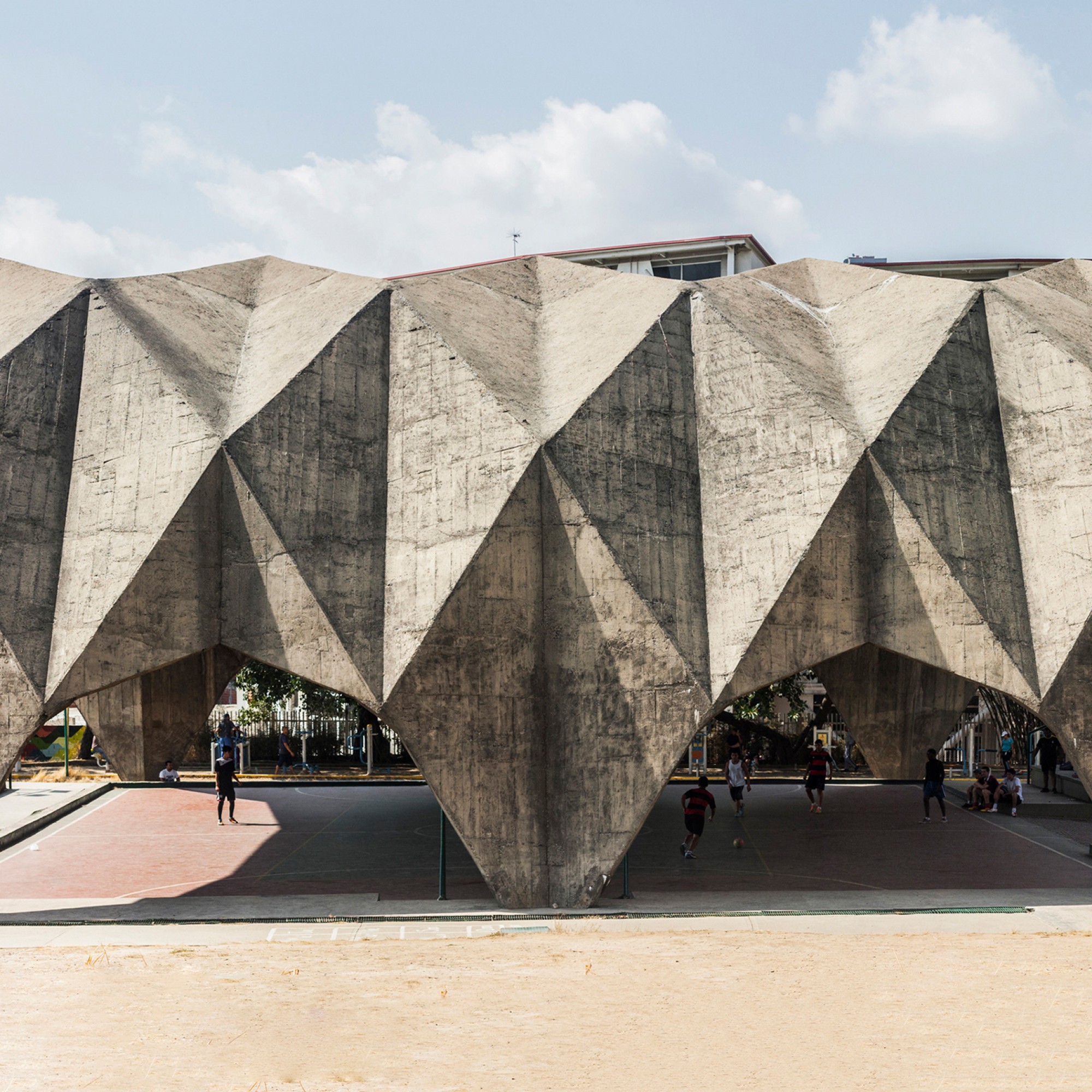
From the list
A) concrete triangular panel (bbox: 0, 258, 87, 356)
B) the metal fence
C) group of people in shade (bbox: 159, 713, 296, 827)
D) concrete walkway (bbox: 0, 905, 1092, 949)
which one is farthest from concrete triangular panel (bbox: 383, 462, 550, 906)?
the metal fence

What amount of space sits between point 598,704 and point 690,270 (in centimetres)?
3329

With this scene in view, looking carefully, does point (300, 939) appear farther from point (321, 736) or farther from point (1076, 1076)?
point (321, 736)

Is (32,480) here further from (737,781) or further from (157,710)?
(737,781)

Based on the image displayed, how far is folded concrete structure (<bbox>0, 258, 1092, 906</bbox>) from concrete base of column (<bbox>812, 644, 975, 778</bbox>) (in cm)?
1258

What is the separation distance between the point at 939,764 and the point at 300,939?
49.3 feet

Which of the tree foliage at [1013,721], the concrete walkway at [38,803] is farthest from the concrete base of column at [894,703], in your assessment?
the concrete walkway at [38,803]

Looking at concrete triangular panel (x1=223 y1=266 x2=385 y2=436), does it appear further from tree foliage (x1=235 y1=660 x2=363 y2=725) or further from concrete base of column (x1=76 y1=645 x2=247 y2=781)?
tree foliage (x1=235 y1=660 x2=363 y2=725)

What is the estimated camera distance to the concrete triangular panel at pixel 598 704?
1627 cm

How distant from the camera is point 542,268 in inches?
870

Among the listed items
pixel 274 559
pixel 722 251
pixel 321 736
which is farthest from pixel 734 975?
pixel 722 251

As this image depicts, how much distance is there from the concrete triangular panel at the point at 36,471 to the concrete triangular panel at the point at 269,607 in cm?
250

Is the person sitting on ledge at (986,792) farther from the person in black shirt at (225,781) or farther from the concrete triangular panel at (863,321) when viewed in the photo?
the person in black shirt at (225,781)

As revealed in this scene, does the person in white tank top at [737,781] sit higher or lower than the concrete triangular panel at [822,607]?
lower

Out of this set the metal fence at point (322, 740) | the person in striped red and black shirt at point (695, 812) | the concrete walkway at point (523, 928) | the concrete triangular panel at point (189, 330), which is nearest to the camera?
the concrete walkway at point (523, 928)
